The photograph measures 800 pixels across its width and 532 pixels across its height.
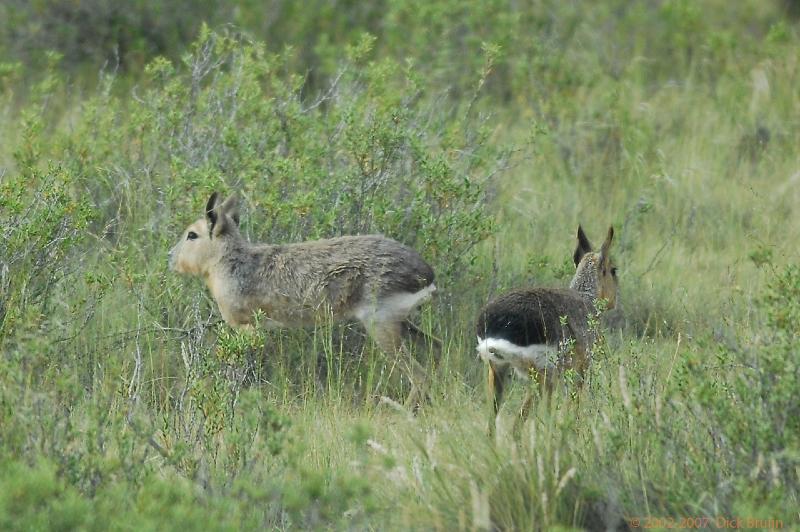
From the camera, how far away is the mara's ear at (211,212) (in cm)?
716

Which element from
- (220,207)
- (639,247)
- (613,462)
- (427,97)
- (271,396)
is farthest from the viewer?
(427,97)

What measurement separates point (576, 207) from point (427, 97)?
7.86 feet

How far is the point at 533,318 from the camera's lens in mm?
6066

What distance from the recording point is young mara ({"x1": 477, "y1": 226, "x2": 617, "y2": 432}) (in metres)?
6.01

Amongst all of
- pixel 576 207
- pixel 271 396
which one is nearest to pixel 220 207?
pixel 271 396

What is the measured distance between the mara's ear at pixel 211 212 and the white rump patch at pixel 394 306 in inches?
40.2

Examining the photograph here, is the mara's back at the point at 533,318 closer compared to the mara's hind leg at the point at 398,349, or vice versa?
the mara's back at the point at 533,318

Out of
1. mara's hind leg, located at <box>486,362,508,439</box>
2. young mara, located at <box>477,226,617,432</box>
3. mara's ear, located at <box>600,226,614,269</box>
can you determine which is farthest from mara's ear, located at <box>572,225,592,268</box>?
mara's hind leg, located at <box>486,362,508,439</box>

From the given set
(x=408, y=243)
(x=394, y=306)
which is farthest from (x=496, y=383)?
(x=408, y=243)

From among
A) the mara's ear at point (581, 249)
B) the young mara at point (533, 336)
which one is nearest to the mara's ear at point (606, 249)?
the mara's ear at point (581, 249)

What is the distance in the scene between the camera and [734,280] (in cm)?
830

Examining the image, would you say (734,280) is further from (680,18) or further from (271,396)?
(680,18)

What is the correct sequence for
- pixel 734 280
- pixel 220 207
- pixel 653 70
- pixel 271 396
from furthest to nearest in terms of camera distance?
pixel 653 70, pixel 734 280, pixel 220 207, pixel 271 396

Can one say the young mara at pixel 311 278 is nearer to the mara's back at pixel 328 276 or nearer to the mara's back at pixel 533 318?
the mara's back at pixel 328 276
